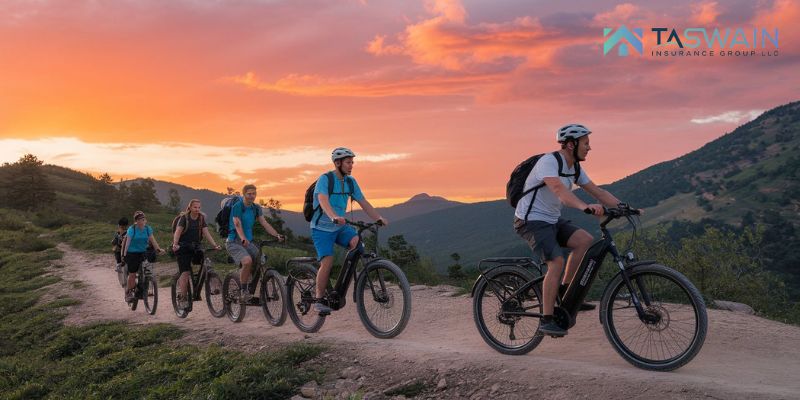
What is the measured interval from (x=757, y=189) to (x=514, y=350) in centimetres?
18603

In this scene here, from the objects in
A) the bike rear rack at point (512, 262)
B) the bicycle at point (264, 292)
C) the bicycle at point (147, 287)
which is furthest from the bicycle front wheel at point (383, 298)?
the bicycle at point (147, 287)

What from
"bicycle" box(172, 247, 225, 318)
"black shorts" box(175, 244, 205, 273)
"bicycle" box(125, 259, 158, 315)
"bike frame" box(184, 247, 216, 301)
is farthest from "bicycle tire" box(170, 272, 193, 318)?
"bicycle" box(125, 259, 158, 315)

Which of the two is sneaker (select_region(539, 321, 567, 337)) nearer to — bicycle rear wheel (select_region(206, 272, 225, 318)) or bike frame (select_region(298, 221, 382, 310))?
bike frame (select_region(298, 221, 382, 310))

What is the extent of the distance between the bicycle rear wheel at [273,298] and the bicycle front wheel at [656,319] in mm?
6280

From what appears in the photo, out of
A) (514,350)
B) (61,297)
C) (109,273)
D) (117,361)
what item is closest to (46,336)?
(61,297)

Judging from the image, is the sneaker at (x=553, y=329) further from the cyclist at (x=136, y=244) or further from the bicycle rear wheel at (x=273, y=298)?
the cyclist at (x=136, y=244)

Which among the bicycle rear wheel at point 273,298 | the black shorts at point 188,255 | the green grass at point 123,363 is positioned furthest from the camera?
the black shorts at point 188,255

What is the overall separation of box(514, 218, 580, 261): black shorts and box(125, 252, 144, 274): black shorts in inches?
457

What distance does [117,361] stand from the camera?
1142 centimetres

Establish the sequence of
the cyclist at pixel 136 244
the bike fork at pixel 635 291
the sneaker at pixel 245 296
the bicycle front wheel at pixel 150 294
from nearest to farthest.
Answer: the bike fork at pixel 635 291
the sneaker at pixel 245 296
the bicycle front wheel at pixel 150 294
the cyclist at pixel 136 244

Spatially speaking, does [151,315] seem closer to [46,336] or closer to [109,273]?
[46,336]

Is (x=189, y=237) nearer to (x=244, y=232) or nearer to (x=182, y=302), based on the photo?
(x=182, y=302)

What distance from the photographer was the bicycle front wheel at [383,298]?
9086 mm

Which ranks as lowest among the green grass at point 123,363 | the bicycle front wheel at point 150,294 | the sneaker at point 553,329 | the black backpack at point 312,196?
the green grass at point 123,363
